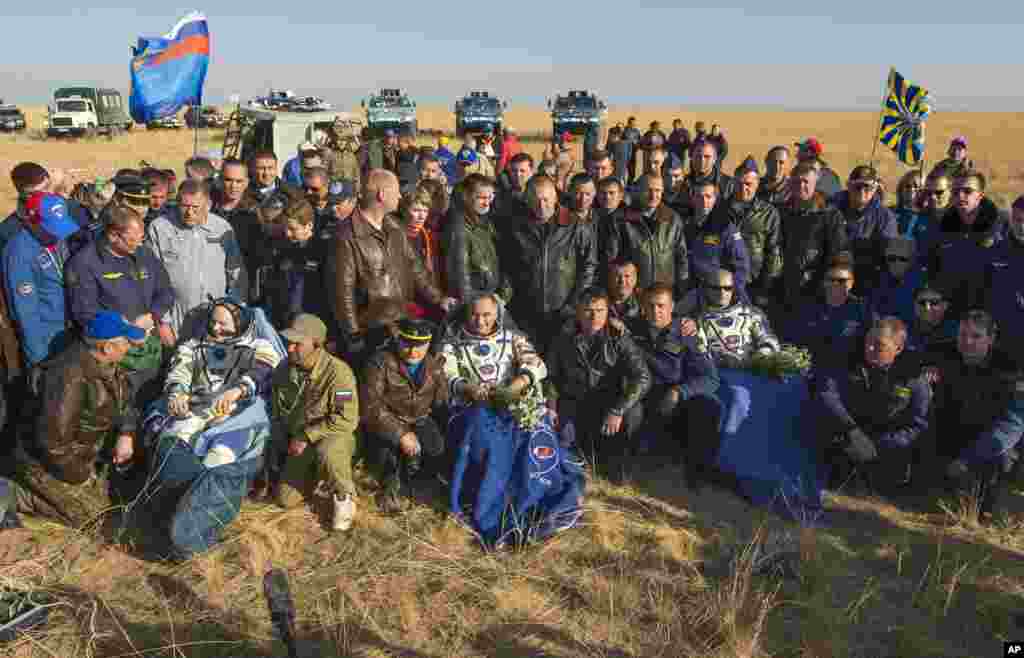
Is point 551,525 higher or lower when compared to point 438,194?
lower

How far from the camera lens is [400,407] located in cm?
501

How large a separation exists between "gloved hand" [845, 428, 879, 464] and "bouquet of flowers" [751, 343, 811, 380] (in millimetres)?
643

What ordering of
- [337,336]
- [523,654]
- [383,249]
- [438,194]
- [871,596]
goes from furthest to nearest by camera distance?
1. [438,194]
2. [337,336]
3. [383,249]
4. [871,596]
5. [523,654]

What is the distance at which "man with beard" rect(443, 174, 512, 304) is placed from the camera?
19.6 feet

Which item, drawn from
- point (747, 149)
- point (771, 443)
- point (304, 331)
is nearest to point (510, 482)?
point (304, 331)

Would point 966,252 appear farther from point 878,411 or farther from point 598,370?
point 598,370

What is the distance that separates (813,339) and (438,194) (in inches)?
133

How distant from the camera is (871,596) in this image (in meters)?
4.16

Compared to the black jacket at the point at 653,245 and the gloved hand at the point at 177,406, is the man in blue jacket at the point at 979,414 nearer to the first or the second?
the black jacket at the point at 653,245

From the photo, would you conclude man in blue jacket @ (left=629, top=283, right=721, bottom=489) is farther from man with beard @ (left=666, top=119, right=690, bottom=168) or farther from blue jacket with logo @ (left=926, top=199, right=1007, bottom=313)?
man with beard @ (left=666, top=119, right=690, bottom=168)

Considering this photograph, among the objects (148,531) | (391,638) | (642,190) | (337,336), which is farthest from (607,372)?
(148,531)

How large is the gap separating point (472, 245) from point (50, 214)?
2.92m

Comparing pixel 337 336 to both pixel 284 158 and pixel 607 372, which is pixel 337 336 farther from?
pixel 284 158

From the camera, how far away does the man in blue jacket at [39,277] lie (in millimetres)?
5020
